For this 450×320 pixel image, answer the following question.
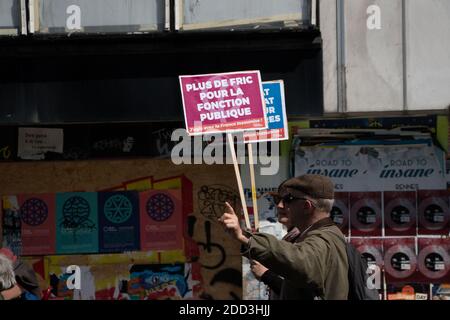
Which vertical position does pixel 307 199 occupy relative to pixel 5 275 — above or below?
above

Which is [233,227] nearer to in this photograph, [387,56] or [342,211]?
[387,56]

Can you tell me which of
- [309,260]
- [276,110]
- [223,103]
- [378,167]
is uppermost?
[223,103]

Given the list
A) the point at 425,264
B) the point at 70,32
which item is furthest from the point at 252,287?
the point at 70,32

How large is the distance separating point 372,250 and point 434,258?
0.79 metres

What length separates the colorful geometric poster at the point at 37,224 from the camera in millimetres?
12164

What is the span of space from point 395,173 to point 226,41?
2.78 meters

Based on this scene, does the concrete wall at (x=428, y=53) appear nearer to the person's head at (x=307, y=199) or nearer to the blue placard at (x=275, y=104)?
the blue placard at (x=275, y=104)

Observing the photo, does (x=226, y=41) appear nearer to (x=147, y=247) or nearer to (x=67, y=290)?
(x=147, y=247)

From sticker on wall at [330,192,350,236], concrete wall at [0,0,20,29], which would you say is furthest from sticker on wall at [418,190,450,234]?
concrete wall at [0,0,20,29]

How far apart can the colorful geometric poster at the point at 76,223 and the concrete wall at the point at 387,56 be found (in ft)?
12.0

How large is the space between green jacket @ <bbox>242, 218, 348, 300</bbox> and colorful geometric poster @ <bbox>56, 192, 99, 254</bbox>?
7381mm

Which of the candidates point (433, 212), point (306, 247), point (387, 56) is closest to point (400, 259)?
point (433, 212)

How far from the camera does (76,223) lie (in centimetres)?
1214

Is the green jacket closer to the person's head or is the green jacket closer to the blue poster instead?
the person's head
